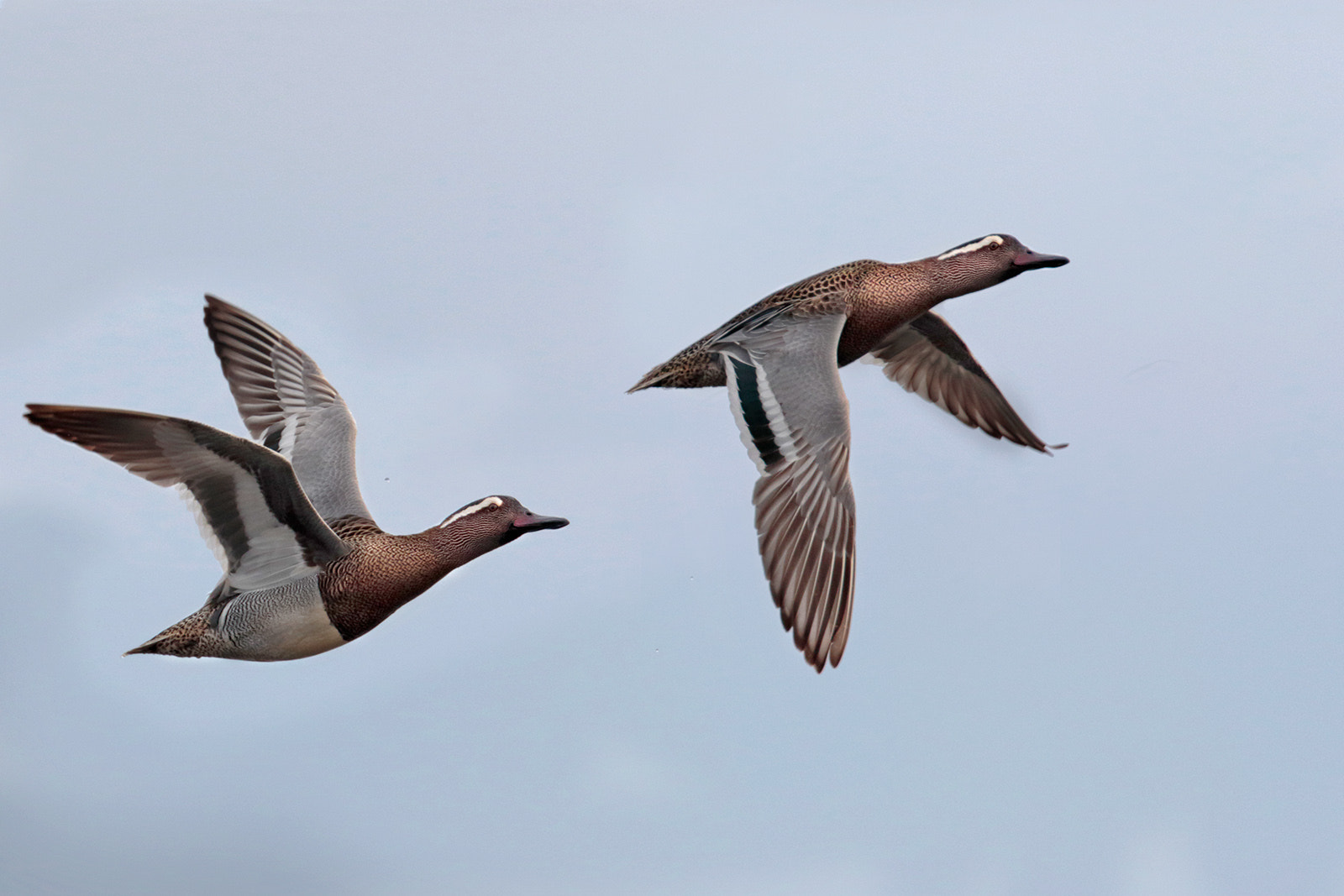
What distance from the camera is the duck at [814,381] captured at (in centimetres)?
850

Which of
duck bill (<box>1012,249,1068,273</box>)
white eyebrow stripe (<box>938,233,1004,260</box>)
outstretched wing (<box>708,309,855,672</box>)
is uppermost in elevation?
white eyebrow stripe (<box>938,233,1004,260</box>)

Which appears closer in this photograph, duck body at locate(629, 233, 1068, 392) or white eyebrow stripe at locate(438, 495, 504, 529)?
white eyebrow stripe at locate(438, 495, 504, 529)

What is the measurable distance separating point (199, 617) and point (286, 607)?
0.61 m

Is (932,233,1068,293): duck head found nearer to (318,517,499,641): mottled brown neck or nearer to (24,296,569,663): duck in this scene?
(24,296,569,663): duck

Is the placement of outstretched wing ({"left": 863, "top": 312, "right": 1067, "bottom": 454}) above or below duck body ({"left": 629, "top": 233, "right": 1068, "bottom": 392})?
below

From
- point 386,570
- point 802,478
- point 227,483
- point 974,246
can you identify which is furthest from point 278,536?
point 974,246

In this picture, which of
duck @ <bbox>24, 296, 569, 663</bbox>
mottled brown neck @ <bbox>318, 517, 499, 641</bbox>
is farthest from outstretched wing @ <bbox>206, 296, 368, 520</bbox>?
mottled brown neck @ <bbox>318, 517, 499, 641</bbox>

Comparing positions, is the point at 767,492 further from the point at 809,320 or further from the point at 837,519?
the point at 809,320

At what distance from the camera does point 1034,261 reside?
10250 mm

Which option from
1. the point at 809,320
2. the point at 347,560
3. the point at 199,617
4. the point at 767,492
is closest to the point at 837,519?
the point at 767,492

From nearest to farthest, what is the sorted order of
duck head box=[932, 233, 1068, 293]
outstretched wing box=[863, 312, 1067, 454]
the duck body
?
1. the duck body
2. duck head box=[932, 233, 1068, 293]
3. outstretched wing box=[863, 312, 1067, 454]

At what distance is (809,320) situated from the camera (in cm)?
941

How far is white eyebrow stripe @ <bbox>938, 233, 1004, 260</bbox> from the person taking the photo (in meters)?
10.3

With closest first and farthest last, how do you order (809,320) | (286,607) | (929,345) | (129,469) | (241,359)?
(129,469), (286,607), (809,320), (241,359), (929,345)
